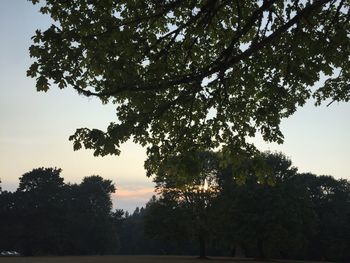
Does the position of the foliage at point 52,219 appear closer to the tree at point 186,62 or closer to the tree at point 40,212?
the tree at point 40,212

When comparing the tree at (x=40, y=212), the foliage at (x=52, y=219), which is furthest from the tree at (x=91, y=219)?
the tree at (x=40, y=212)

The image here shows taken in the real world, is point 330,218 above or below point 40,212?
below

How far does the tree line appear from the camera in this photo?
6475cm

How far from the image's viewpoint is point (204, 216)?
6962 cm

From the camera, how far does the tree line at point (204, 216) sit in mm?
64750

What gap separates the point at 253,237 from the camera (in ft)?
210

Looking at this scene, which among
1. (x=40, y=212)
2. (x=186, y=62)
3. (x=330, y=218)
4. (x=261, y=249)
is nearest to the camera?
(x=186, y=62)

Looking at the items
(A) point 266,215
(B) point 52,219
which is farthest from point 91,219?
(A) point 266,215

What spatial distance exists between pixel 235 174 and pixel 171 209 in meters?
58.3

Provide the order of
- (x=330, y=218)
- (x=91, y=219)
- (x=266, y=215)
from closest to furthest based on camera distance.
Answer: (x=266, y=215) < (x=330, y=218) < (x=91, y=219)

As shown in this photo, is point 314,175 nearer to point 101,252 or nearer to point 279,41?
point 101,252

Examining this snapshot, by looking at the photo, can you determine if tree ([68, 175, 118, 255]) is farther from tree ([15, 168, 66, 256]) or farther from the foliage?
tree ([15, 168, 66, 256])

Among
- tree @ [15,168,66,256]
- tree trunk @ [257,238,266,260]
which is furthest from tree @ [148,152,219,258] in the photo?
tree @ [15,168,66,256]

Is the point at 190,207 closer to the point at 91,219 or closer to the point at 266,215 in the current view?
the point at 266,215
